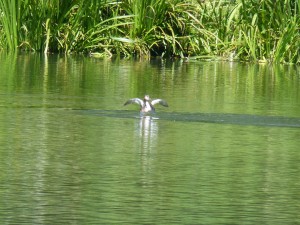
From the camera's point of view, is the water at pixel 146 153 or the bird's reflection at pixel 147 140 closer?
the water at pixel 146 153

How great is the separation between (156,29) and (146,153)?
1318cm

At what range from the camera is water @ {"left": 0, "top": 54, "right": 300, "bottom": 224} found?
6.63m

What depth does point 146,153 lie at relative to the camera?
8.77 m

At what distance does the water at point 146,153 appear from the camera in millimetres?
6629

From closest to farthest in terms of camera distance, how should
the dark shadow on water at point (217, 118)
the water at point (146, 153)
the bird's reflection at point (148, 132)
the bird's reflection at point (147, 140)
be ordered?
1. the water at point (146, 153)
2. the bird's reflection at point (147, 140)
3. the bird's reflection at point (148, 132)
4. the dark shadow on water at point (217, 118)

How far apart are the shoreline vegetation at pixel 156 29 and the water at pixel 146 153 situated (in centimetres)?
484

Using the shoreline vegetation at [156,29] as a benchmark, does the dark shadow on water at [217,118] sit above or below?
below

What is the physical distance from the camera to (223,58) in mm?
21406

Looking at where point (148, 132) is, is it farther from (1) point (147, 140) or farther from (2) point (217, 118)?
(2) point (217, 118)

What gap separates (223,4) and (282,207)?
52.6ft

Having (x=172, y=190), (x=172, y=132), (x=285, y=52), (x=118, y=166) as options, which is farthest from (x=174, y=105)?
(x=285, y=52)

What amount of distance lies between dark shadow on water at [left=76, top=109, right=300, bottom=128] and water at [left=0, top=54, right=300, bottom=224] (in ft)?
0.03

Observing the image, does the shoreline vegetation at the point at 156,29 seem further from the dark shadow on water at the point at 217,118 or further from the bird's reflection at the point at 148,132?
the bird's reflection at the point at 148,132

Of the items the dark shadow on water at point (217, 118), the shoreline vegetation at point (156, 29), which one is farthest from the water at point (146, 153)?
the shoreline vegetation at point (156, 29)
